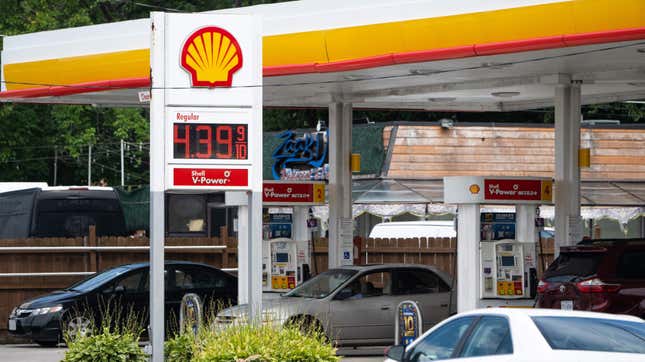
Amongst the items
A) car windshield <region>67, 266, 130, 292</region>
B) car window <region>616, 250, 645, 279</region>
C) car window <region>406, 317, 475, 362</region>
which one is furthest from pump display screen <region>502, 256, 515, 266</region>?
car window <region>406, 317, 475, 362</region>

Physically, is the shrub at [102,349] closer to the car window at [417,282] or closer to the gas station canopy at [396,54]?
the gas station canopy at [396,54]

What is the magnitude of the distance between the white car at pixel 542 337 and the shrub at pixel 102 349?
471cm

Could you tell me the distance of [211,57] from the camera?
1516cm

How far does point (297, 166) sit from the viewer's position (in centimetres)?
3584

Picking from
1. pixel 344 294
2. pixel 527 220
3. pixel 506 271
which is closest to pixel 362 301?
pixel 344 294

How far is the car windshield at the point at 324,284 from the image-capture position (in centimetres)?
2069

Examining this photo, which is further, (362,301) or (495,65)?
(362,301)

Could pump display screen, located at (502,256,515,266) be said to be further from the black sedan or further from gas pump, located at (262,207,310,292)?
gas pump, located at (262,207,310,292)

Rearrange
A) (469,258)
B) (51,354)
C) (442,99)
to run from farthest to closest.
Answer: (442,99) < (51,354) < (469,258)

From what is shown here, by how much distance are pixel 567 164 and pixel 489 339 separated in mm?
11230

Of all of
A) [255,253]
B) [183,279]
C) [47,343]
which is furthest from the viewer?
[183,279]

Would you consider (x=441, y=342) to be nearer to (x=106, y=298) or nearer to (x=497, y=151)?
(x=106, y=298)

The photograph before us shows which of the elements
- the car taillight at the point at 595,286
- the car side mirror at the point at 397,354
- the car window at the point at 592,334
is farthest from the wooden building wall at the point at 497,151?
the car window at the point at 592,334

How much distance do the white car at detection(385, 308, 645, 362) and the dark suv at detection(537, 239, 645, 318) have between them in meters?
6.58
